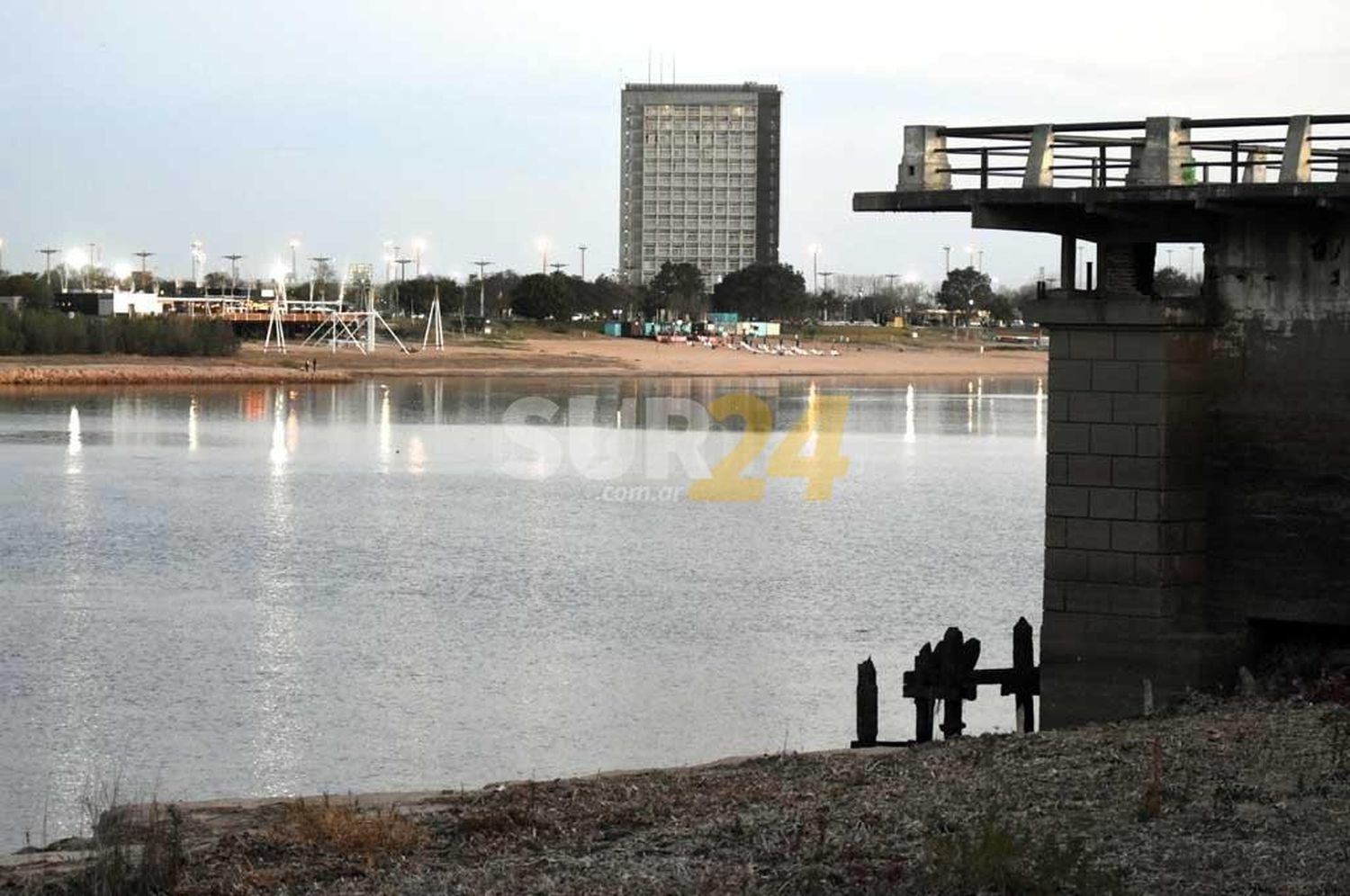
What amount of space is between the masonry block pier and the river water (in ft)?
12.2

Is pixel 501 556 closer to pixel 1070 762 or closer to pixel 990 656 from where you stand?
pixel 990 656

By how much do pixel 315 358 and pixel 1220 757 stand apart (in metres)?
136

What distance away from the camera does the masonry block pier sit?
803 inches

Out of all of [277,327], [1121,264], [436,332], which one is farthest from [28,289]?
[1121,264]

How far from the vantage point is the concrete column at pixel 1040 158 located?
21.0 m

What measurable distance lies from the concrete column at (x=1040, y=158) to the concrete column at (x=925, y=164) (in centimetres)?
87

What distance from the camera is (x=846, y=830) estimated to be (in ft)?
Result: 46.0

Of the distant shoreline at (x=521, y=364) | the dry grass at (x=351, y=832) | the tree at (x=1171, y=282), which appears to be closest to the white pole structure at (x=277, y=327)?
the distant shoreline at (x=521, y=364)

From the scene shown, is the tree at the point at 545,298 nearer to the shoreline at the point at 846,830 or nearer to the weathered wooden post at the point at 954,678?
the weathered wooden post at the point at 954,678

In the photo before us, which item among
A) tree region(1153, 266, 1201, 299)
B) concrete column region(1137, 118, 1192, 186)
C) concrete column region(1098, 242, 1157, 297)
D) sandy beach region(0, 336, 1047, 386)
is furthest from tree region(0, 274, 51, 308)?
concrete column region(1137, 118, 1192, 186)

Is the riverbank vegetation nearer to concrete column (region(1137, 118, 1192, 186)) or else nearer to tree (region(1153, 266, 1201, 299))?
tree (region(1153, 266, 1201, 299))

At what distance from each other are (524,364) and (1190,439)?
130629mm

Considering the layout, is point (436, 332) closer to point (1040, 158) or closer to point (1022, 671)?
point (1022, 671)

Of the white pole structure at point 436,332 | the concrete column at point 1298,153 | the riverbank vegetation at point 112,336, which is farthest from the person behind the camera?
the white pole structure at point 436,332
